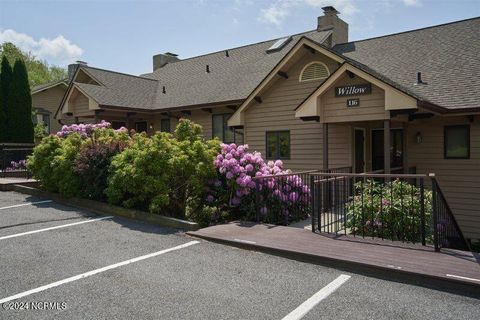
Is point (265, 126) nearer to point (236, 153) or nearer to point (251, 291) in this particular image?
point (236, 153)

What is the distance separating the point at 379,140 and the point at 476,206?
3.61 metres

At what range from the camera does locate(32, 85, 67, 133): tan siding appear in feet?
94.8

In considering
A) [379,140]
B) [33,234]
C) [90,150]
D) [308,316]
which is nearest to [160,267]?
[308,316]

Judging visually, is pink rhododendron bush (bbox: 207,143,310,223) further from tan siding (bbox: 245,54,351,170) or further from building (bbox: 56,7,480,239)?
tan siding (bbox: 245,54,351,170)

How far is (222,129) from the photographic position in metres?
16.4

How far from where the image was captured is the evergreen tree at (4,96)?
20.8 meters

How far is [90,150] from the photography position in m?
10.6

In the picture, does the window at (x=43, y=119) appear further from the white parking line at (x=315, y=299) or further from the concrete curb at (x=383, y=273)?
the white parking line at (x=315, y=299)

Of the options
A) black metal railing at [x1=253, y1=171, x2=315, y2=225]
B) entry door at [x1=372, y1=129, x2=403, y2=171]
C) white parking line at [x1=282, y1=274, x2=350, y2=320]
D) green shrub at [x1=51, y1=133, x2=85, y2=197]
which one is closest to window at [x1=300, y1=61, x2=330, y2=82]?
entry door at [x1=372, y1=129, x2=403, y2=171]

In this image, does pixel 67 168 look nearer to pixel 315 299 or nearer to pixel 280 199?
pixel 280 199

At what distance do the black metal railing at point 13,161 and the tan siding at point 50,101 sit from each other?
1104cm

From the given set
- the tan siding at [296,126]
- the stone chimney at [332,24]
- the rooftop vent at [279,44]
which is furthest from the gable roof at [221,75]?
the tan siding at [296,126]

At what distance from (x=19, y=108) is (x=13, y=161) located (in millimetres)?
5514

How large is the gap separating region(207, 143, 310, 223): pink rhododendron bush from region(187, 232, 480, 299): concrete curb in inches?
89.1
